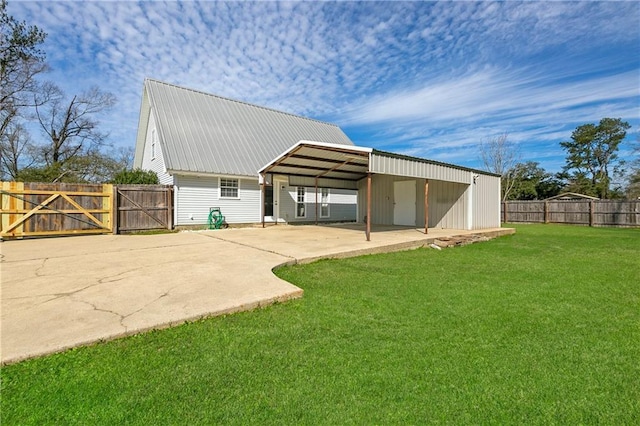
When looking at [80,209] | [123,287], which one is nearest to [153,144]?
[80,209]

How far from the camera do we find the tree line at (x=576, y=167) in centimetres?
3256

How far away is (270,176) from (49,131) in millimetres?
21992

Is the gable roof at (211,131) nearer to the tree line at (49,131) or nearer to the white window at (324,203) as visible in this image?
the white window at (324,203)

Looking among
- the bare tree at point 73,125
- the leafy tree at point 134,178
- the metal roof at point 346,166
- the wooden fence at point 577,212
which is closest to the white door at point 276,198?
the metal roof at point 346,166

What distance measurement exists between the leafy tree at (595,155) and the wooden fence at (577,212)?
22.8 m

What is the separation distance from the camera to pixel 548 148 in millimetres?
38281

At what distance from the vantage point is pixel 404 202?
14.1m

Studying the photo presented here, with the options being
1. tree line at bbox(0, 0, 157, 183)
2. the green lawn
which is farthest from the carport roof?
tree line at bbox(0, 0, 157, 183)

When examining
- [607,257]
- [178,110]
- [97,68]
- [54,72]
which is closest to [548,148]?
[607,257]

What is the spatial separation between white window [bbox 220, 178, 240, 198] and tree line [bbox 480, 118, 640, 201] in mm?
29335

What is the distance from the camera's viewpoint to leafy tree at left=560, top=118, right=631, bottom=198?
35.2 m

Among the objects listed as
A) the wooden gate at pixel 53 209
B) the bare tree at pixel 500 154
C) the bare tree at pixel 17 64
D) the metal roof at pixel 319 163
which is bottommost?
the wooden gate at pixel 53 209

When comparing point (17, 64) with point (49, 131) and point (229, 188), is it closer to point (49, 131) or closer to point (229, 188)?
point (49, 131)

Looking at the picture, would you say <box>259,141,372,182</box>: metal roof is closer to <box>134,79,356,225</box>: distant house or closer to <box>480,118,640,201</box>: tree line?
<box>134,79,356,225</box>: distant house
